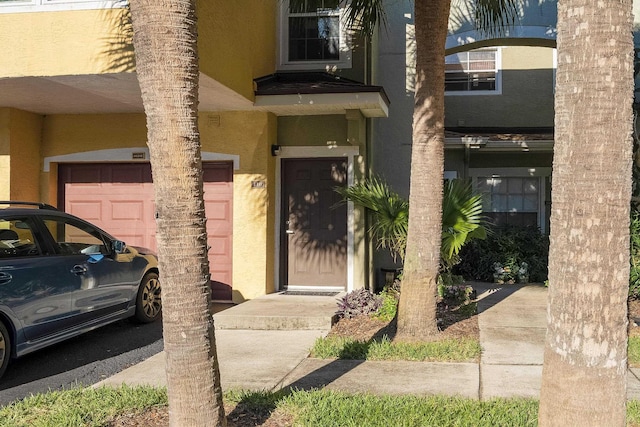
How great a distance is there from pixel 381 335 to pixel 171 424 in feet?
12.7

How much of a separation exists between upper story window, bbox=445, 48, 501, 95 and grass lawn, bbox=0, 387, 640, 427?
38.9 feet

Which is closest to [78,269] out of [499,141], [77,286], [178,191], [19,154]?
[77,286]

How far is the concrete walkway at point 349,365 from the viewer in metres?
5.57

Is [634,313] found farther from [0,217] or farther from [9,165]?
[9,165]

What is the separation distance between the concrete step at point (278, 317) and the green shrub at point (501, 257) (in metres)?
4.63

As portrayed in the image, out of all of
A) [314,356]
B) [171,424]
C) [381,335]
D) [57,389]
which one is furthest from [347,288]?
[171,424]

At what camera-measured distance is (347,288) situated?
10.6 metres

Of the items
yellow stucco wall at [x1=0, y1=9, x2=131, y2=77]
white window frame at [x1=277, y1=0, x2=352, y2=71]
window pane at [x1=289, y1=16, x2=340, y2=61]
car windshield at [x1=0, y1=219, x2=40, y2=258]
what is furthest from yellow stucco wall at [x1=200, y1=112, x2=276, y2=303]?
car windshield at [x1=0, y1=219, x2=40, y2=258]

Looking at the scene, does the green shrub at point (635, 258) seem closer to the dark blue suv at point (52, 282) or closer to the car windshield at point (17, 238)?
the dark blue suv at point (52, 282)

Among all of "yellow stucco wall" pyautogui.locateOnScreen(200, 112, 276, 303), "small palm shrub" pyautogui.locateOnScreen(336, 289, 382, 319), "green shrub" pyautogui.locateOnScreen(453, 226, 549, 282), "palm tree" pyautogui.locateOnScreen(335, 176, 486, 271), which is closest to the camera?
"palm tree" pyautogui.locateOnScreen(335, 176, 486, 271)

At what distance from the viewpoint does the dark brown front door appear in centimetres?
1069

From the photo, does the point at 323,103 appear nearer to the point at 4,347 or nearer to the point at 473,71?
the point at 4,347

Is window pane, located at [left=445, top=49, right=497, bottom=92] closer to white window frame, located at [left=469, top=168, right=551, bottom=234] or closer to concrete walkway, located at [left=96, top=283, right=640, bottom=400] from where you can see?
white window frame, located at [left=469, top=168, right=551, bottom=234]

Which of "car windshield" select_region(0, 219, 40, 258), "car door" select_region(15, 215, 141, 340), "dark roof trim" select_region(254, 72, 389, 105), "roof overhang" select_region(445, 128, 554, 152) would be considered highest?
"dark roof trim" select_region(254, 72, 389, 105)
